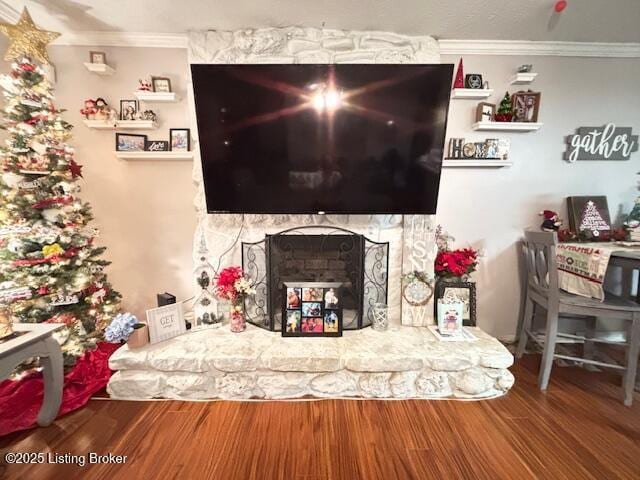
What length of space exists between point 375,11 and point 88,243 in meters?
2.67

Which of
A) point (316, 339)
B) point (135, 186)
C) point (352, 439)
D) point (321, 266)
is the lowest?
point (352, 439)

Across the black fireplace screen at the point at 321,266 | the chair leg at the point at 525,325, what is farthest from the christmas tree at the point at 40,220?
the chair leg at the point at 525,325

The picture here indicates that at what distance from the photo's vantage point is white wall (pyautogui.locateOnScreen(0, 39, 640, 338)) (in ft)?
7.03

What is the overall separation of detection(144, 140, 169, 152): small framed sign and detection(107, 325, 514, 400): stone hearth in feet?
5.09

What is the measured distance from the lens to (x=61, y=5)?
177cm

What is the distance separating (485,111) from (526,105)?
34 cm

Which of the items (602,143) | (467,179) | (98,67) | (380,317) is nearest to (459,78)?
(467,179)

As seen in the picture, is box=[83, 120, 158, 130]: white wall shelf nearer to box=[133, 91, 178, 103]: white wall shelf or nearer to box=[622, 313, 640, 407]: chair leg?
box=[133, 91, 178, 103]: white wall shelf

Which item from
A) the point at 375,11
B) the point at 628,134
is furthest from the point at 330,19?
the point at 628,134

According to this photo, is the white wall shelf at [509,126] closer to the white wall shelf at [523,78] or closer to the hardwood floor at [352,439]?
the white wall shelf at [523,78]

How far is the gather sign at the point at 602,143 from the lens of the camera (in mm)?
2184

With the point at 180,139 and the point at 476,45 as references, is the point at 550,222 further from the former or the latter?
the point at 180,139

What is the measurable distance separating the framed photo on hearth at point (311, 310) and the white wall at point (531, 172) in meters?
1.23

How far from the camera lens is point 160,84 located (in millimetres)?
2090
